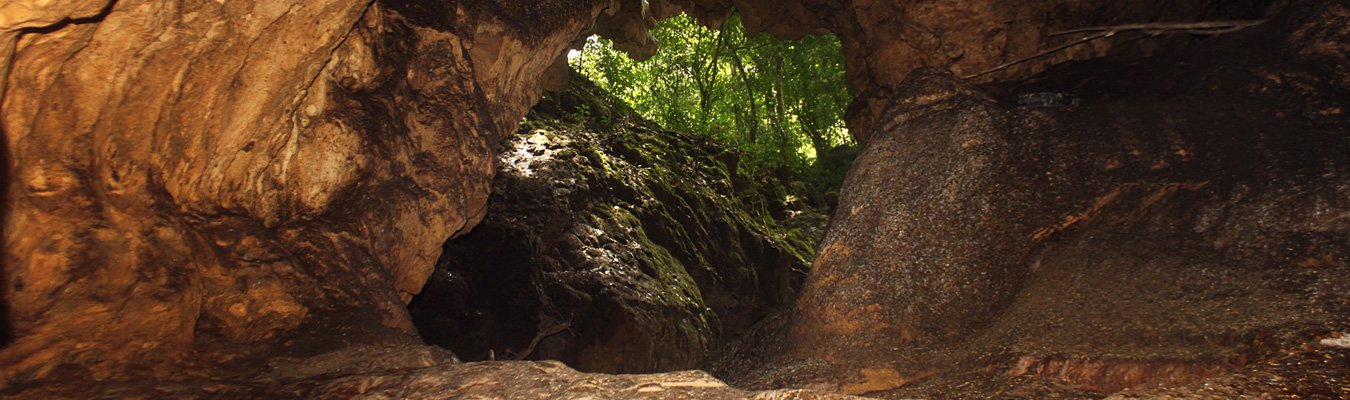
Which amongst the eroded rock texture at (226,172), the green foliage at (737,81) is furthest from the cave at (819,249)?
the green foliage at (737,81)

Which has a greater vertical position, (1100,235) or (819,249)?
(819,249)

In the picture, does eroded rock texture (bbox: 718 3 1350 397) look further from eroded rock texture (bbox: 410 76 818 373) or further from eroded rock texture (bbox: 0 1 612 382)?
eroded rock texture (bbox: 0 1 612 382)

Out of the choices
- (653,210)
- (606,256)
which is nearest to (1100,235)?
(606,256)

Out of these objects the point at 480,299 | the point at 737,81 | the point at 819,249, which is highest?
the point at 737,81

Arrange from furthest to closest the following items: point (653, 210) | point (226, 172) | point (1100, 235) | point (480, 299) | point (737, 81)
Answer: point (737, 81)
point (653, 210)
point (480, 299)
point (1100, 235)
point (226, 172)

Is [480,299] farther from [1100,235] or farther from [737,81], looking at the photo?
[737,81]

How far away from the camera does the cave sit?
3.32 meters

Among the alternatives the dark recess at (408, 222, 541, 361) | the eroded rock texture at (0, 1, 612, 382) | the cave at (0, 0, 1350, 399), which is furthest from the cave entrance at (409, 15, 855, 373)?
the eroded rock texture at (0, 1, 612, 382)

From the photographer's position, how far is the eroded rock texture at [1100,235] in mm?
3600

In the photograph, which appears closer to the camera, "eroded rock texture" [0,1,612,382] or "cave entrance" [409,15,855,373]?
"eroded rock texture" [0,1,612,382]

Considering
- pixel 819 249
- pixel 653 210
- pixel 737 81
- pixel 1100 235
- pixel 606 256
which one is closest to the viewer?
pixel 1100 235

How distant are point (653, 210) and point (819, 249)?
17.5ft

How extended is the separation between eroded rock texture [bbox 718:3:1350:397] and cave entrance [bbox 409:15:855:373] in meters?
2.75

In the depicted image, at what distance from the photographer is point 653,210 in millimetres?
11320
